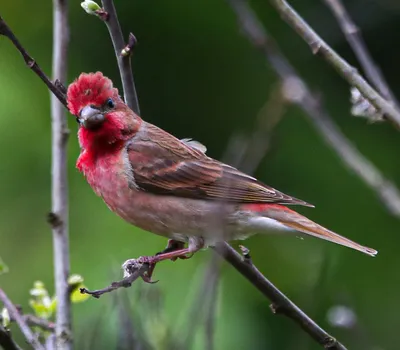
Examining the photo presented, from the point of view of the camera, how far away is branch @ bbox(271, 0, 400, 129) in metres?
3.25

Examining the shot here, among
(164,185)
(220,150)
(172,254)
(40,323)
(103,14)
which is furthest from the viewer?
(220,150)

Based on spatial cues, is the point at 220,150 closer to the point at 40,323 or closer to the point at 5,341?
the point at 40,323

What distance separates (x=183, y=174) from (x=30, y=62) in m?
1.42

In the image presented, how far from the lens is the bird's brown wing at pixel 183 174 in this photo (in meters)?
4.38

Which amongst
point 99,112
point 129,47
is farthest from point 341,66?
point 99,112

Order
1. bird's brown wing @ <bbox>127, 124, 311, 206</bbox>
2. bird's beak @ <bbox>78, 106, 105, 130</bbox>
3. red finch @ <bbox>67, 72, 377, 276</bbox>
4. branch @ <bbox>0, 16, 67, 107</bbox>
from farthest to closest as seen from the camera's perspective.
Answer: bird's brown wing @ <bbox>127, 124, 311, 206</bbox> < red finch @ <bbox>67, 72, 377, 276</bbox> < bird's beak @ <bbox>78, 106, 105, 130</bbox> < branch @ <bbox>0, 16, 67, 107</bbox>

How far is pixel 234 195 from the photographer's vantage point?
4.35m

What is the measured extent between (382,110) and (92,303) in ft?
8.08

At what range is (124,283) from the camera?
3.13 meters

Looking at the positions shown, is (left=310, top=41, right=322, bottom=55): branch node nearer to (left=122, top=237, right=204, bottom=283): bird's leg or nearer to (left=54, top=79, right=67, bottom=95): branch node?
(left=54, top=79, right=67, bottom=95): branch node

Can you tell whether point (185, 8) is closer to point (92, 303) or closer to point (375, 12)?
point (375, 12)

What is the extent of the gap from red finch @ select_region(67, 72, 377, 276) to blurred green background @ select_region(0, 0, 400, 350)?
0.87m

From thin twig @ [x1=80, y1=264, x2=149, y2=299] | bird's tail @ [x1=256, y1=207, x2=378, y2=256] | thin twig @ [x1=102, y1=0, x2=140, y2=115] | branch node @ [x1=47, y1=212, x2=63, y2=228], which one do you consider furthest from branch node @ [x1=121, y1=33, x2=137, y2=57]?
bird's tail @ [x1=256, y1=207, x2=378, y2=256]

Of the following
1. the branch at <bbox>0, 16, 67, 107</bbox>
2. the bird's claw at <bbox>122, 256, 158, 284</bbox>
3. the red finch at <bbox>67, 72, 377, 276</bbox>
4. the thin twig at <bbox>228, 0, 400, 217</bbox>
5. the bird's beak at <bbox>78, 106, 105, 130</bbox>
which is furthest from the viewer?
the red finch at <bbox>67, 72, 377, 276</bbox>
